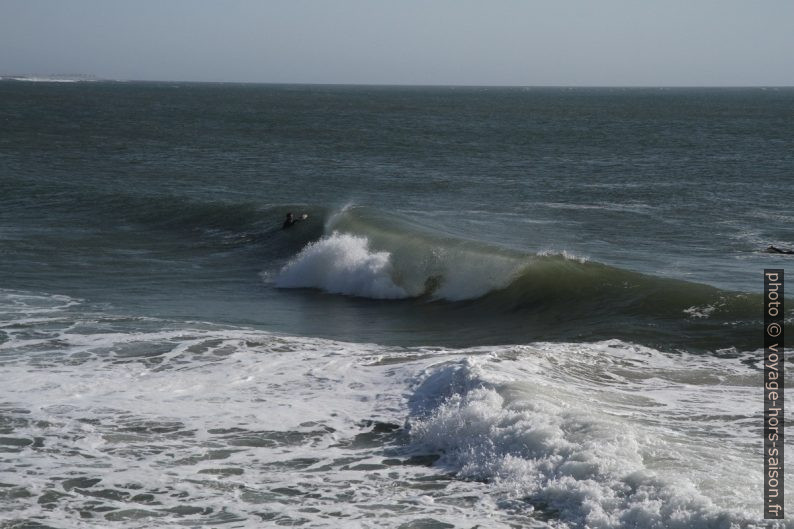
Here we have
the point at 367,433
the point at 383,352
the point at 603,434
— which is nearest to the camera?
the point at 603,434

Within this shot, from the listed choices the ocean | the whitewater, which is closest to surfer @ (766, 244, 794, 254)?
the ocean

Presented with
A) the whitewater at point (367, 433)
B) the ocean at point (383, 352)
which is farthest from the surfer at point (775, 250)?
the whitewater at point (367, 433)

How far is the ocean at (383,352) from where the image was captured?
32.8 feet

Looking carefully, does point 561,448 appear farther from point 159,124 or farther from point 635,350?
point 159,124

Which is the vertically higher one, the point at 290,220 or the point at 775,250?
the point at 290,220

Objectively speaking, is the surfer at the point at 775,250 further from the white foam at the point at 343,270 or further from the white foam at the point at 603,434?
the white foam at the point at 603,434

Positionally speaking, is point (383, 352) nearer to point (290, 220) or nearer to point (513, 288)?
point (513, 288)

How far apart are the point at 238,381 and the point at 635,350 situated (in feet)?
21.7

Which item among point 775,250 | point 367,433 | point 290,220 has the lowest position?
point 367,433

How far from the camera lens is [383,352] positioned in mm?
16172

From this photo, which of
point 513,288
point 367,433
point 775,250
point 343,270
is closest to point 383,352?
point 367,433

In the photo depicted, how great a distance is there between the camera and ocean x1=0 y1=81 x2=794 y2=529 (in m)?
10.0

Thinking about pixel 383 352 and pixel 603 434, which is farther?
pixel 383 352

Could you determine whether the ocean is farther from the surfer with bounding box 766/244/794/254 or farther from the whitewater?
the surfer with bounding box 766/244/794/254
